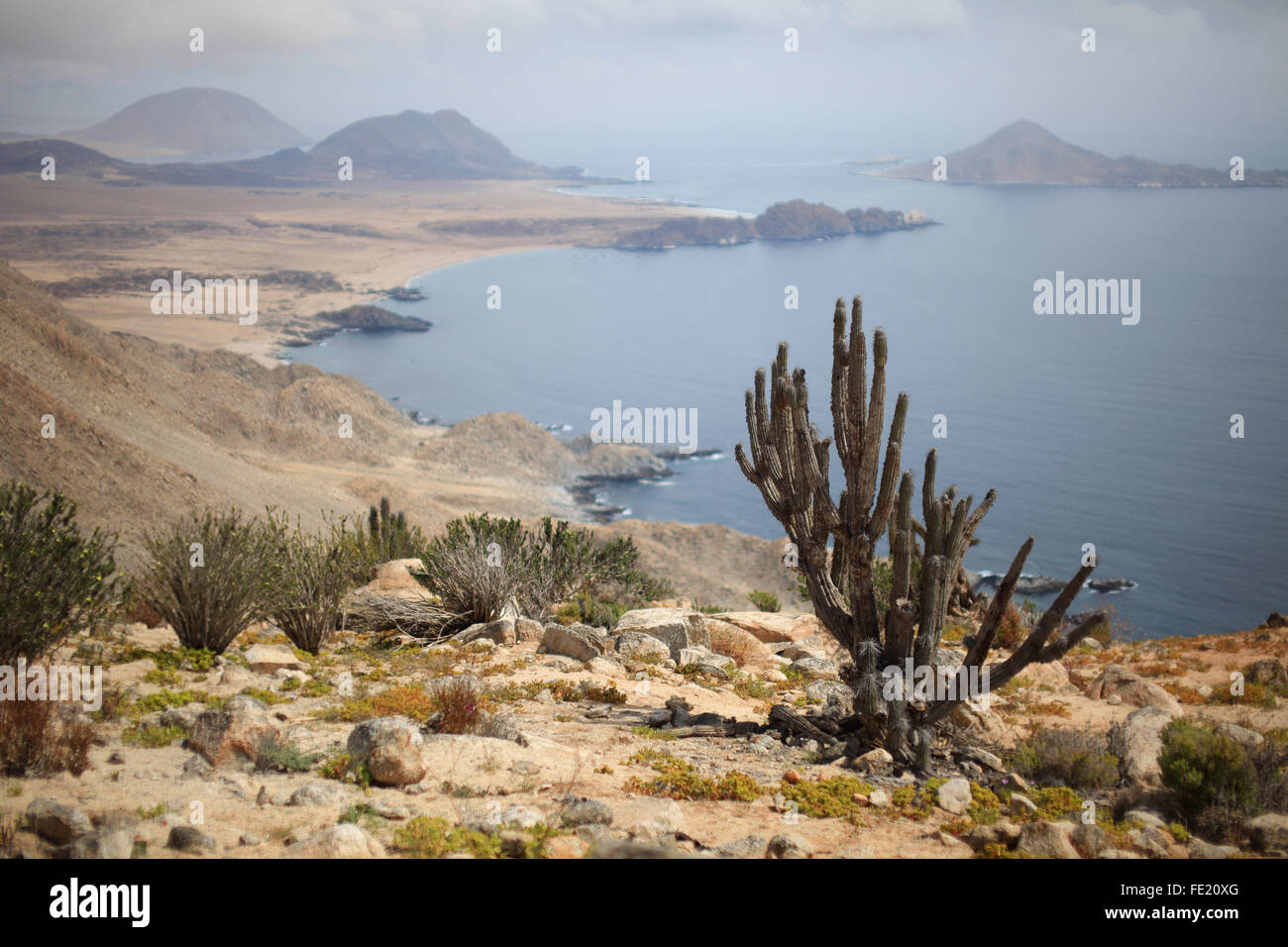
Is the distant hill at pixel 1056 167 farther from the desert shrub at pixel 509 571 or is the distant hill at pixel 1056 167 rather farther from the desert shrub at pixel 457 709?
the desert shrub at pixel 457 709

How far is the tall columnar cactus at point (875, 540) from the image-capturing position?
7441mm

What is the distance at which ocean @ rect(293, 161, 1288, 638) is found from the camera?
42375 millimetres

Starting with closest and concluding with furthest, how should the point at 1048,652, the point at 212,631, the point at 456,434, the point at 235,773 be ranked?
the point at 235,773
the point at 1048,652
the point at 212,631
the point at 456,434

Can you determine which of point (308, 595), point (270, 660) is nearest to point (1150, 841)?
point (270, 660)

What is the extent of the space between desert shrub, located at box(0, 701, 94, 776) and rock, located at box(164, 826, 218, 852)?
1.42 meters

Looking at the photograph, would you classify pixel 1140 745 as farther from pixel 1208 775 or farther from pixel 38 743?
pixel 38 743

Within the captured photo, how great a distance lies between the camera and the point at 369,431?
5206 centimetres

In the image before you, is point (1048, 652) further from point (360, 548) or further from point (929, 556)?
point (360, 548)

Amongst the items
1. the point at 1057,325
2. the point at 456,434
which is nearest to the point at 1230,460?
the point at 1057,325

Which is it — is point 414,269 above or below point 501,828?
above

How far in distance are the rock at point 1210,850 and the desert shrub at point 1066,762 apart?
1.33 m

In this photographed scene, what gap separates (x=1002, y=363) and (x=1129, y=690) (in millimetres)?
68238

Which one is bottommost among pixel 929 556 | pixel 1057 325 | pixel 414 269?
pixel 929 556
